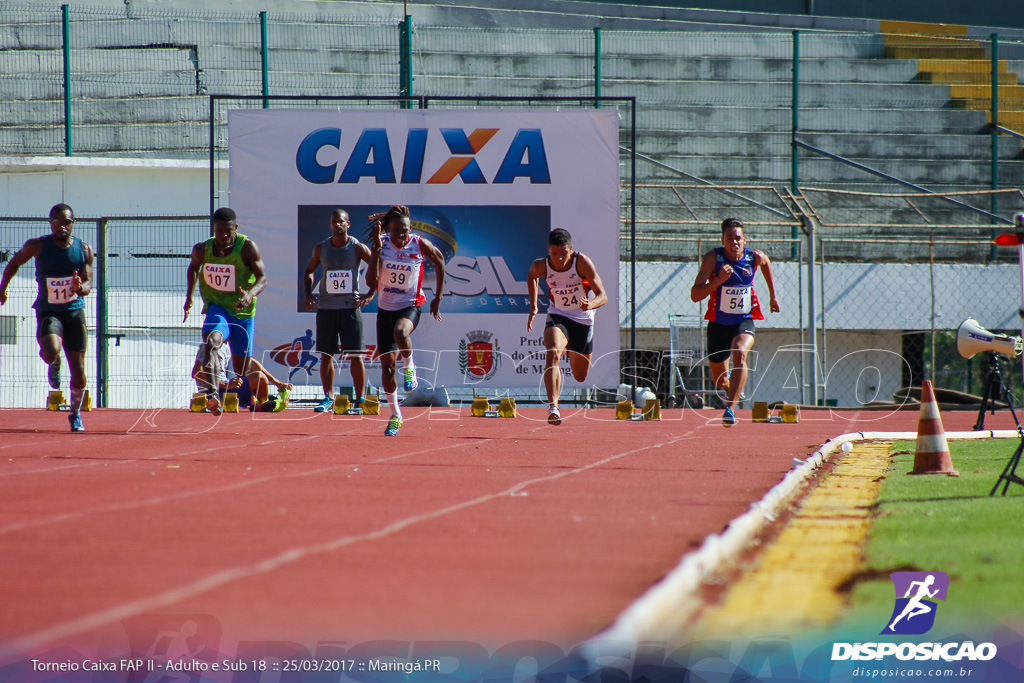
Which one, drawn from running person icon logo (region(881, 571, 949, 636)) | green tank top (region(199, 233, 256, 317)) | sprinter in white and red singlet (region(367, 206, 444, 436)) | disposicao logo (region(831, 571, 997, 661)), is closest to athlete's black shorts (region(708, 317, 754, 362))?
sprinter in white and red singlet (region(367, 206, 444, 436))

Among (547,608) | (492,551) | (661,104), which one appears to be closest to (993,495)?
(492,551)

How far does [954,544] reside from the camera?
4.40 m

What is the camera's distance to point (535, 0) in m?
27.5

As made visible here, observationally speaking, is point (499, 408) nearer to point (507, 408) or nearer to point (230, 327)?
point (507, 408)

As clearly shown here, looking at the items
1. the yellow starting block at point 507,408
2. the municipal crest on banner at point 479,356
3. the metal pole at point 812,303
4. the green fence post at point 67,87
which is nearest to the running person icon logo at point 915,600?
the yellow starting block at point 507,408

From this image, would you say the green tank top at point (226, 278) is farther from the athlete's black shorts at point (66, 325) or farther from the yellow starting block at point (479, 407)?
the yellow starting block at point (479, 407)

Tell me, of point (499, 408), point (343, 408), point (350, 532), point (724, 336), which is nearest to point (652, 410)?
point (499, 408)

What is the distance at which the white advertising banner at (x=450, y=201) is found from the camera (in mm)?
14906

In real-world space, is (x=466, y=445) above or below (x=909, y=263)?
below

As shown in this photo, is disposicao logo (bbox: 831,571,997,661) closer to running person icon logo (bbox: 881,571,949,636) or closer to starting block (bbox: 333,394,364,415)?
running person icon logo (bbox: 881,571,949,636)

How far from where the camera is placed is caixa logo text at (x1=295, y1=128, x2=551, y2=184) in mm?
14961

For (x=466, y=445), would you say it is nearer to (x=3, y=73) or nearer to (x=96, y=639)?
(x=96, y=639)

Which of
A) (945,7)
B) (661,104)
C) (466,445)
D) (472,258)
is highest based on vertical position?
(945,7)

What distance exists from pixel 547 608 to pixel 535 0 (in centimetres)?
2581
